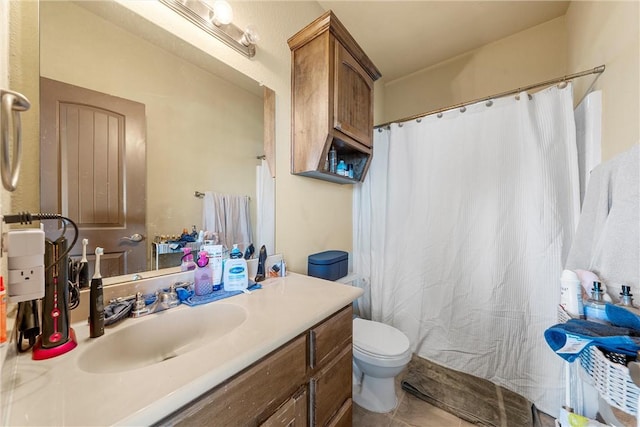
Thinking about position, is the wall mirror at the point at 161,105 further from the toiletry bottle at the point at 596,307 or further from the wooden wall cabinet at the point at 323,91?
the toiletry bottle at the point at 596,307

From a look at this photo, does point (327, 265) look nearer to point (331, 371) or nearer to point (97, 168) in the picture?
point (331, 371)

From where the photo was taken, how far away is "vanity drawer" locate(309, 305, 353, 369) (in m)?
0.82

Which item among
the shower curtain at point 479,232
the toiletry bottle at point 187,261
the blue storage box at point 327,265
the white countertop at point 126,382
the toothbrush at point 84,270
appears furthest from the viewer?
the blue storage box at point 327,265

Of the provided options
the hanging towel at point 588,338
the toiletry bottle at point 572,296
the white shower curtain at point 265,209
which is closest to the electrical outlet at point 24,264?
the white shower curtain at point 265,209

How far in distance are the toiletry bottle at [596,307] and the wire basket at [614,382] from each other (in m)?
0.19

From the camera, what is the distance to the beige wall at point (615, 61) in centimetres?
87

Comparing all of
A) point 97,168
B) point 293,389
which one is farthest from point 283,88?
point 293,389

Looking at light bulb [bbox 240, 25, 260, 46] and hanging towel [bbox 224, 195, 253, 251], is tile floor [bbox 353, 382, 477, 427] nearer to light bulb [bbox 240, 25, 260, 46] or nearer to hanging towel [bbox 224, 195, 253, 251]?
hanging towel [bbox 224, 195, 253, 251]

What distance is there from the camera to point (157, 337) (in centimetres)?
79

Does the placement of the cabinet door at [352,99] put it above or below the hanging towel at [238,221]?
above

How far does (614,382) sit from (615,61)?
1277 millimetres

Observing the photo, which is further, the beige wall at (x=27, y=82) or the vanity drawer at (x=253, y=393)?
the beige wall at (x=27, y=82)

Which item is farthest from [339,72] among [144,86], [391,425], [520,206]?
[391,425]

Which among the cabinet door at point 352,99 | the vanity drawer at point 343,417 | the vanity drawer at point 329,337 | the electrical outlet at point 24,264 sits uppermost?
the cabinet door at point 352,99
